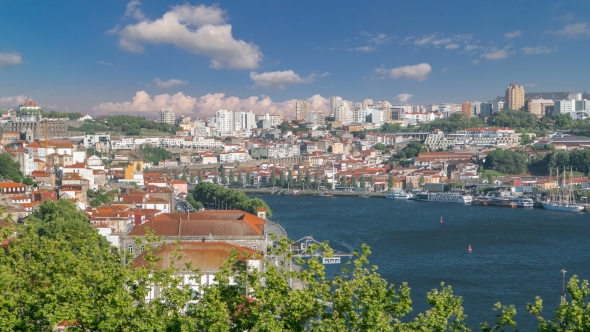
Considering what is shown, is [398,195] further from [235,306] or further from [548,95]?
[548,95]

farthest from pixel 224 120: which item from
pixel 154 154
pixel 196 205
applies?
pixel 196 205

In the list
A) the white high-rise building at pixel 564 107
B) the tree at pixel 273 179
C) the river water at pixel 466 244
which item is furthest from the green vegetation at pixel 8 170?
the white high-rise building at pixel 564 107

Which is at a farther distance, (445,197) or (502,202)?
(445,197)

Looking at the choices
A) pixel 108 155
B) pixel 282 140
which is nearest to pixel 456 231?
pixel 108 155

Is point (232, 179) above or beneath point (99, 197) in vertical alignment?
beneath

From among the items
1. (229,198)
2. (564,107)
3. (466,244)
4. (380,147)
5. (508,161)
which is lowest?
(466,244)

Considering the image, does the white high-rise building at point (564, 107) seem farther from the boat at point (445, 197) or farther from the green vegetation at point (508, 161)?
the boat at point (445, 197)
